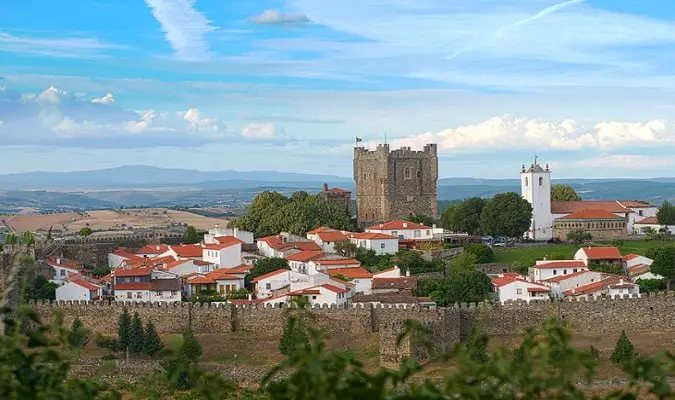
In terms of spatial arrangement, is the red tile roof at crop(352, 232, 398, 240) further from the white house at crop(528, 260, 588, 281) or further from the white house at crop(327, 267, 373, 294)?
the white house at crop(528, 260, 588, 281)

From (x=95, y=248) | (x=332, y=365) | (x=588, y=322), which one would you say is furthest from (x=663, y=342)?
(x=95, y=248)

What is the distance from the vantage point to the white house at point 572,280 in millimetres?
35906

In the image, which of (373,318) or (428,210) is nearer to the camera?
(373,318)

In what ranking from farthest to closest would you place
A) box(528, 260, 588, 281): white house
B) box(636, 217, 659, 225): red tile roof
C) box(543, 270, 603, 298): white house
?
box(636, 217, 659, 225): red tile roof
box(528, 260, 588, 281): white house
box(543, 270, 603, 298): white house

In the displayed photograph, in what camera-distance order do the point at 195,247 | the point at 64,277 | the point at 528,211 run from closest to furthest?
the point at 64,277
the point at 195,247
the point at 528,211

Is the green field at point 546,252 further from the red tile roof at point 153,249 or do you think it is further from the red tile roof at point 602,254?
the red tile roof at point 153,249

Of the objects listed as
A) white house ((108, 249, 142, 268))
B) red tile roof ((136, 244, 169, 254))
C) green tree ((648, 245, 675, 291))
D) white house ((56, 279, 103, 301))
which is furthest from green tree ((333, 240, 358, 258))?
green tree ((648, 245, 675, 291))

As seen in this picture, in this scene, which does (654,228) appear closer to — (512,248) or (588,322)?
(512,248)

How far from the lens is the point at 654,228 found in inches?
2218

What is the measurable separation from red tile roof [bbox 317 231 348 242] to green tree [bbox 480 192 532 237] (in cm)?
742

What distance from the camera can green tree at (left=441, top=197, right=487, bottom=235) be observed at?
5362 centimetres

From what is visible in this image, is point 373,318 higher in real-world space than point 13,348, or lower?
lower

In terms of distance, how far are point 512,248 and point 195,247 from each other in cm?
1341

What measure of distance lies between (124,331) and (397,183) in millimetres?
30535
